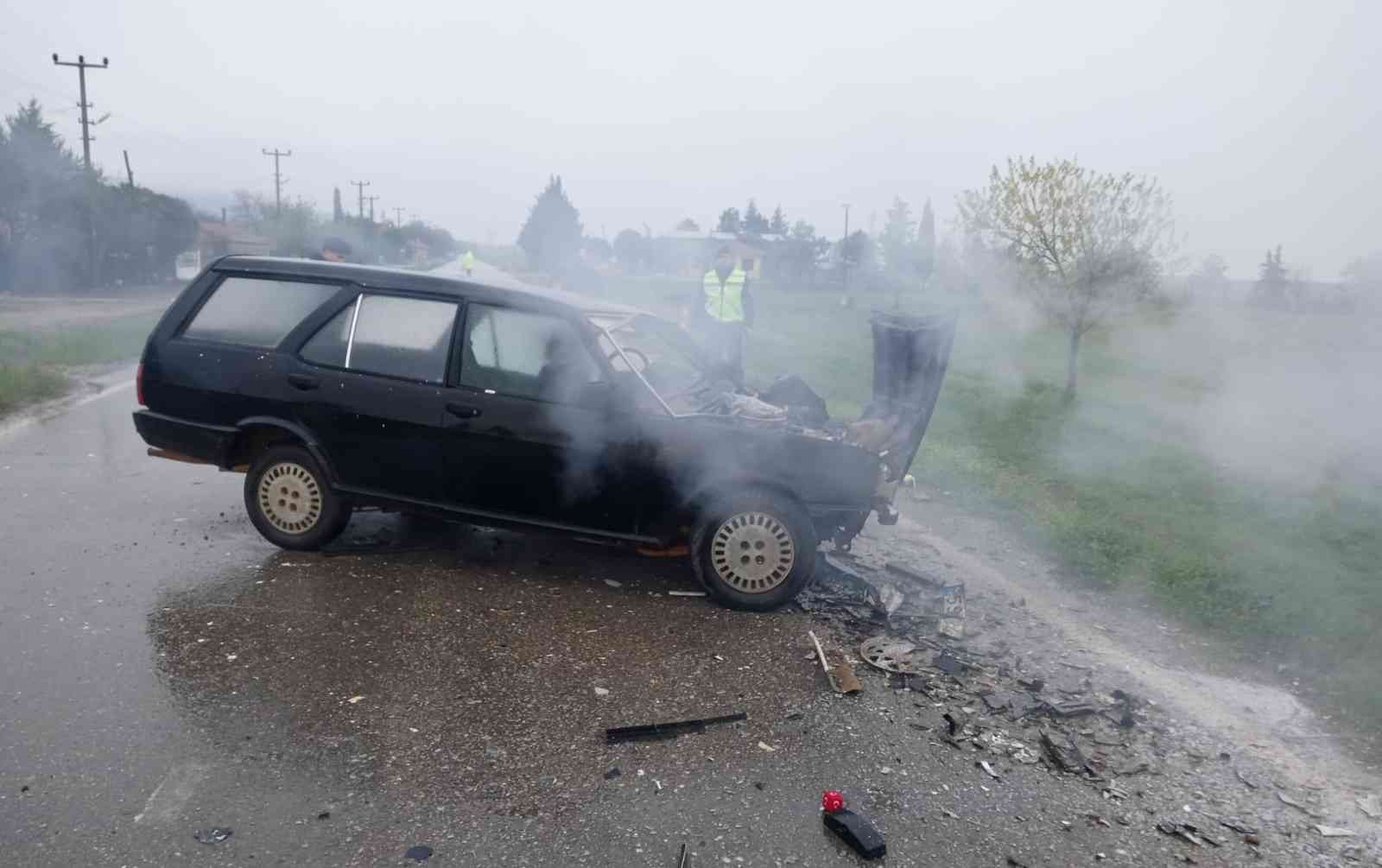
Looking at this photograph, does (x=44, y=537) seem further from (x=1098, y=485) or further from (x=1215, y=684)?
(x=1098, y=485)

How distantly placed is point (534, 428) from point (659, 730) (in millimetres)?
2005

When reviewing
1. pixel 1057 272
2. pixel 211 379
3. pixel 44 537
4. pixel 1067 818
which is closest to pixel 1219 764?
pixel 1067 818

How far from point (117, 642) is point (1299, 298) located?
6.96 meters

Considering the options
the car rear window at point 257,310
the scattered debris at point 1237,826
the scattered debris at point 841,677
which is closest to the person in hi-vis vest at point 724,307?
the car rear window at point 257,310

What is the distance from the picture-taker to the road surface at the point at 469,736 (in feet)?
10.3

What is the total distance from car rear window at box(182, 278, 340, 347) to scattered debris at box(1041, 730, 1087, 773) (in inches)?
176

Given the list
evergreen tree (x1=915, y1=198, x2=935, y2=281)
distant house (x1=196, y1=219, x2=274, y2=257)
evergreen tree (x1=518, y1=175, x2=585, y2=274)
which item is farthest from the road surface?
distant house (x1=196, y1=219, x2=274, y2=257)

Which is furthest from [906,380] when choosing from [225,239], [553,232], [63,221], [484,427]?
[225,239]

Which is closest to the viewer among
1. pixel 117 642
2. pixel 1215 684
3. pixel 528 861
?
pixel 528 861

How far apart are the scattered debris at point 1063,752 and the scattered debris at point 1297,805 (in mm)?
718

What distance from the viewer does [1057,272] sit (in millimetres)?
10828

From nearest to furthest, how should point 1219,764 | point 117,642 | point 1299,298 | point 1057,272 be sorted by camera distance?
point 1219,764 < point 117,642 < point 1299,298 < point 1057,272

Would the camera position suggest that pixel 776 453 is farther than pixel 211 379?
No

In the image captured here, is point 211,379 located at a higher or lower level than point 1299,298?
lower
